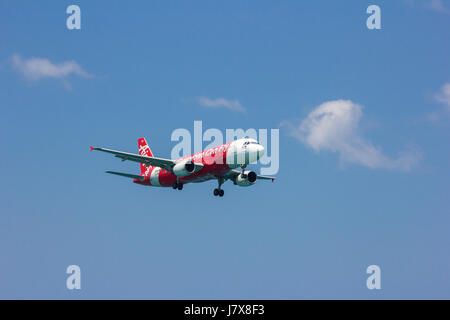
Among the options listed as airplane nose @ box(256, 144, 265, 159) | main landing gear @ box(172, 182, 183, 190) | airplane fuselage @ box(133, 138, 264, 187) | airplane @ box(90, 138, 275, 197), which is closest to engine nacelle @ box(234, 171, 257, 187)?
airplane @ box(90, 138, 275, 197)

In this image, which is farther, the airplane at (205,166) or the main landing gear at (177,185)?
the main landing gear at (177,185)

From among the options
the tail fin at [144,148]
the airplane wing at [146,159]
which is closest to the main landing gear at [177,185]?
the airplane wing at [146,159]

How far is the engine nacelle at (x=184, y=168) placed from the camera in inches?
2970

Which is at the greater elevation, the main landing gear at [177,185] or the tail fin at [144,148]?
the tail fin at [144,148]

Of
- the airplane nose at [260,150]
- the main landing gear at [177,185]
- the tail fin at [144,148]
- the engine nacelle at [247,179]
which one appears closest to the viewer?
the airplane nose at [260,150]

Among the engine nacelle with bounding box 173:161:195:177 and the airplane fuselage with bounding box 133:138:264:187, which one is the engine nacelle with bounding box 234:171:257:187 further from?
the engine nacelle with bounding box 173:161:195:177

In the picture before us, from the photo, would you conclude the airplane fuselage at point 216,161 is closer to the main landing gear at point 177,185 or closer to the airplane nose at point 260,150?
the airplane nose at point 260,150

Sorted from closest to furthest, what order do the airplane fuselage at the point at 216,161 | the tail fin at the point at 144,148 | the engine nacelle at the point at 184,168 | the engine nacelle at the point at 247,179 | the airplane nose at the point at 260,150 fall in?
the airplane nose at the point at 260,150 < the airplane fuselage at the point at 216,161 < the engine nacelle at the point at 184,168 < the engine nacelle at the point at 247,179 < the tail fin at the point at 144,148

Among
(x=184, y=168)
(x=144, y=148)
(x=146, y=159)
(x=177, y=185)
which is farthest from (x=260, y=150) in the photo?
(x=144, y=148)

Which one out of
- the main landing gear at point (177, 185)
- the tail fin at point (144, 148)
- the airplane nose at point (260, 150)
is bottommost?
the main landing gear at point (177, 185)

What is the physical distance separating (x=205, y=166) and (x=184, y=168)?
2570 millimetres

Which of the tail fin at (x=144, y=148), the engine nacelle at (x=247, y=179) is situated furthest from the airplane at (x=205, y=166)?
the tail fin at (x=144, y=148)

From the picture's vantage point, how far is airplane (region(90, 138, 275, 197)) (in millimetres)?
71375

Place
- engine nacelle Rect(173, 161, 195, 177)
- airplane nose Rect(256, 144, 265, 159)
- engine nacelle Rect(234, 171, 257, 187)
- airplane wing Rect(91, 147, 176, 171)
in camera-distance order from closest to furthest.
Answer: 1. airplane nose Rect(256, 144, 265, 159)
2. airplane wing Rect(91, 147, 176, 171)
3. engine nacelle Rect(173, 161, 195, 177)
4. engine nacelle Rect(234, 171, 257, 187)
